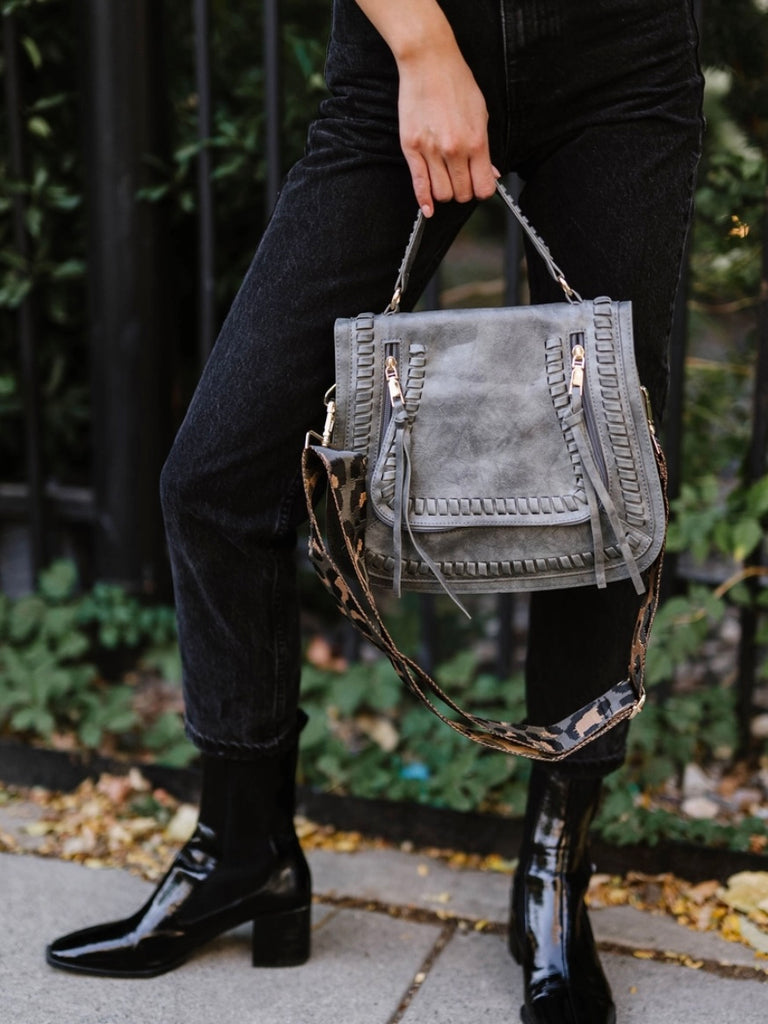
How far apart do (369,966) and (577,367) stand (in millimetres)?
963

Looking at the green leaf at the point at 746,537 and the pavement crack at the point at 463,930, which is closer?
the pavement crack at the point at 463,930

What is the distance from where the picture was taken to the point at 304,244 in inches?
54.6

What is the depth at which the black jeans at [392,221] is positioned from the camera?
135 centimetres

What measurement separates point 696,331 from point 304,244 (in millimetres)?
1915

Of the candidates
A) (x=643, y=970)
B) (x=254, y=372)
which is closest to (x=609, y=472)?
(x=254, y=372)

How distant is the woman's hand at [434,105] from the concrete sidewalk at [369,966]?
1.11 m

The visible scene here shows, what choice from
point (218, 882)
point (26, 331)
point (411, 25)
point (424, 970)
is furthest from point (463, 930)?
point (26, 331)

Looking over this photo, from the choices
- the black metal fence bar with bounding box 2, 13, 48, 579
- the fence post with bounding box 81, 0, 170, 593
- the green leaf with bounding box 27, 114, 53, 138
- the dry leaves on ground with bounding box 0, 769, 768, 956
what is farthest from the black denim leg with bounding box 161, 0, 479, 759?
the green leaf with bounding box 27, 114, 53, 138

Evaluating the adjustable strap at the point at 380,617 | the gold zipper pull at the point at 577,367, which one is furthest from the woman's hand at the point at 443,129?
the adjustable strap at the point at 380,617

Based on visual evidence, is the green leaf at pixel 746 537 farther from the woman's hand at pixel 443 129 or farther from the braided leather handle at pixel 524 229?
the woman's hand at pixel 443 129

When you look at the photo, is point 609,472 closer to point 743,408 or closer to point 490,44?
point 490,44

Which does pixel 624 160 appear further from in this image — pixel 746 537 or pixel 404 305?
pixel 746 537

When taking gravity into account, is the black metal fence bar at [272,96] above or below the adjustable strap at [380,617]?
above

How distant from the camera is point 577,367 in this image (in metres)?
1.32
